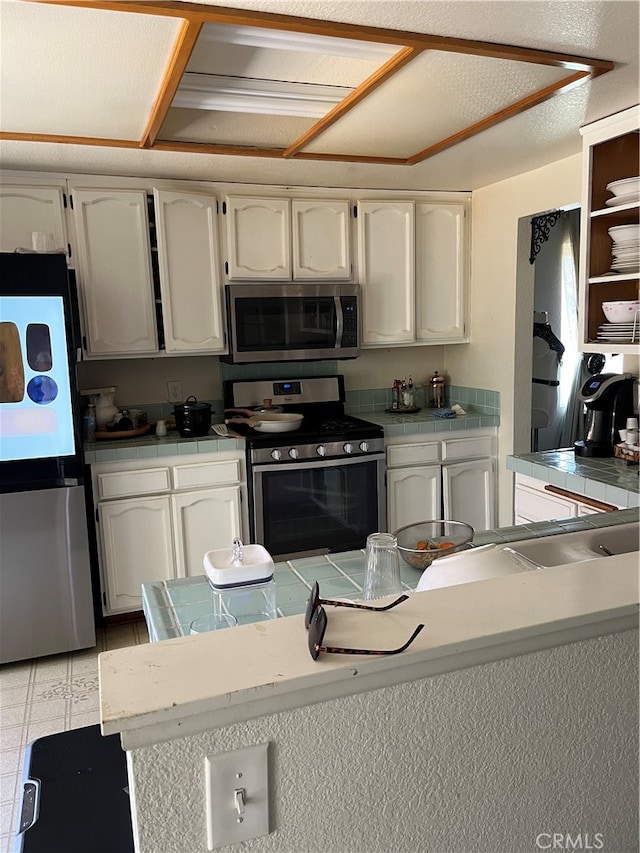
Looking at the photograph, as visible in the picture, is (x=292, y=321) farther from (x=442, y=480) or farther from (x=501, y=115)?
(x=501, y=115)

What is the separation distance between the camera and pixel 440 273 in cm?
392

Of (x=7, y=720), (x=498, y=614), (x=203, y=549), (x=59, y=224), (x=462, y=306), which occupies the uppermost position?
(x=59, y=224)

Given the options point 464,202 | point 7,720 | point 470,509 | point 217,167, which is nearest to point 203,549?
point 7,720

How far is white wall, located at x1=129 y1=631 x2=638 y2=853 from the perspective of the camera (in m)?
0.74

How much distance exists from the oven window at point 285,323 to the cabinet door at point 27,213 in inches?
37.8

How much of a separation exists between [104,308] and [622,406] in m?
2.50

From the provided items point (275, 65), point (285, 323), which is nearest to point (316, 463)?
point (285, 323)

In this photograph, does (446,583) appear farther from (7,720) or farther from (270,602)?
(7,720)

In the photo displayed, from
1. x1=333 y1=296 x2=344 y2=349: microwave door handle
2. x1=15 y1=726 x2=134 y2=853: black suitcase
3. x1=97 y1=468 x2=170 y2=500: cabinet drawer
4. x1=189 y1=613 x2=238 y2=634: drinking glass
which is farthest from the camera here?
x1=333 y1=296 x2=344 y2=349: microwave door handle

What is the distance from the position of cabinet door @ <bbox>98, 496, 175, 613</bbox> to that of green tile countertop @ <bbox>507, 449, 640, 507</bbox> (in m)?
1.74

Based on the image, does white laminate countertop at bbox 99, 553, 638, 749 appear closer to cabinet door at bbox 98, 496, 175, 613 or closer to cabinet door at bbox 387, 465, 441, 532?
cabinet door at bbox 98, 496, 175, 613

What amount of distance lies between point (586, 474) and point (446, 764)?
6.50 ft

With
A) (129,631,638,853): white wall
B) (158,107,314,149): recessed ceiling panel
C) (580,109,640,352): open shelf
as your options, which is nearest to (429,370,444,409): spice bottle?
(580,109,640,352): open shelf

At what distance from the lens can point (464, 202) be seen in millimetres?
3896
